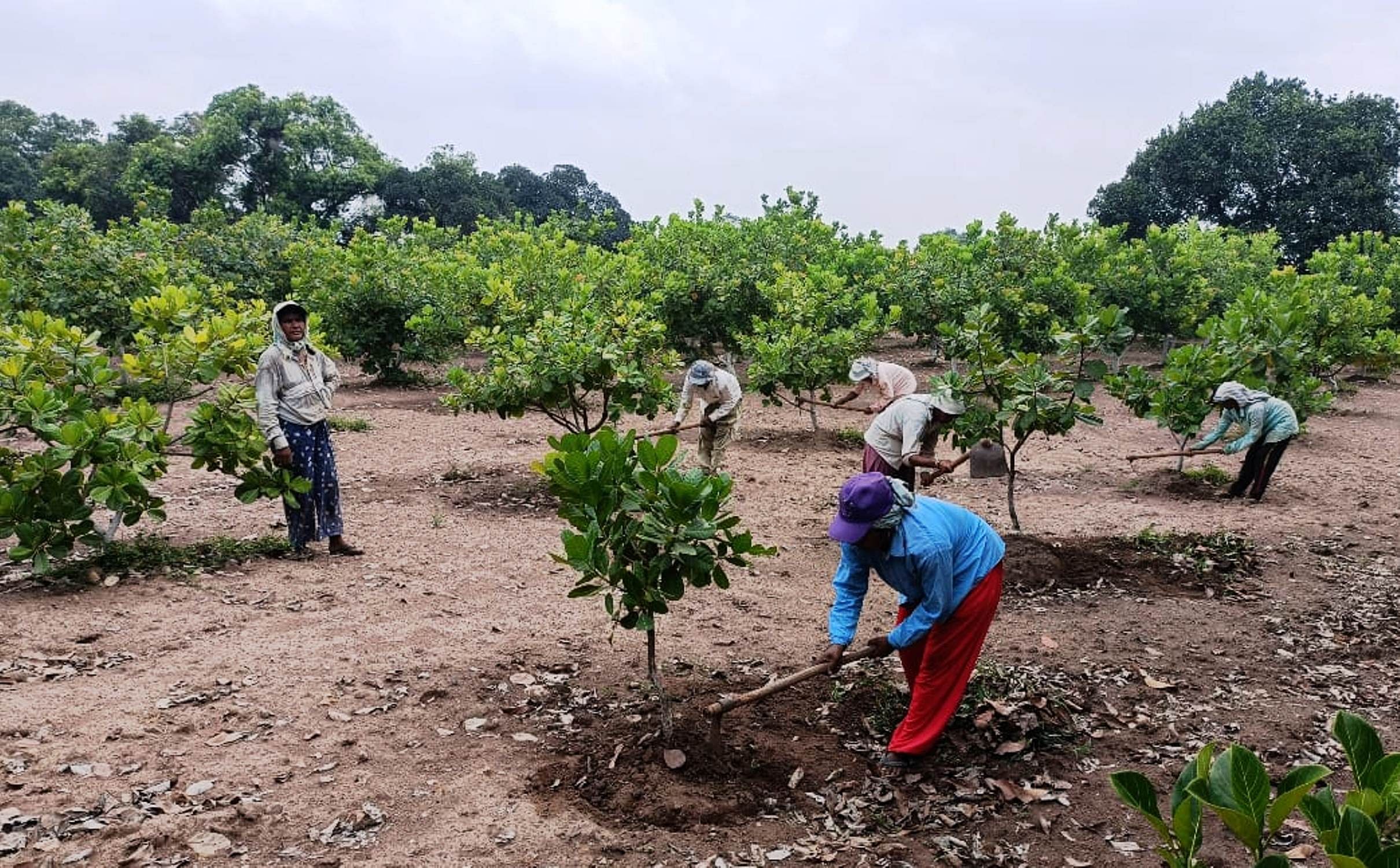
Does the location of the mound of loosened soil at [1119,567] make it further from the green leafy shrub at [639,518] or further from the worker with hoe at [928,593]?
the green leafy shrub at [639,518]

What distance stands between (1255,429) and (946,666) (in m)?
6.18

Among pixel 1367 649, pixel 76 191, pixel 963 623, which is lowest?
pixel 1367 649

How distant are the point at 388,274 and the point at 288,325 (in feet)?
30.1

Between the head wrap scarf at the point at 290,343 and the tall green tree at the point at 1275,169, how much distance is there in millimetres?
29761

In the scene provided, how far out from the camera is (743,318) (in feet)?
49.8

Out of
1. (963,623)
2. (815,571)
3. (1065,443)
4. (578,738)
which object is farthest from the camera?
(1065,443)

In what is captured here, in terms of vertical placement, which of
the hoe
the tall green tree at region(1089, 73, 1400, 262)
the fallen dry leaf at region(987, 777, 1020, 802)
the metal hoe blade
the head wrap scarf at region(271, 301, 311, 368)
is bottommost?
the fallen dry leaf at region(987, 777, 1020, 802)

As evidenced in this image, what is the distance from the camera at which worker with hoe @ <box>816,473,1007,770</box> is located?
3641 mm

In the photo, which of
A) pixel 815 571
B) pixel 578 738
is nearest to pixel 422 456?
pixel 815 571

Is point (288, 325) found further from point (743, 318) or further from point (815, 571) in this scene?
point (743, 318)

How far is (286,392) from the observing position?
6082 mm

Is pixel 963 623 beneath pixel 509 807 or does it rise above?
above

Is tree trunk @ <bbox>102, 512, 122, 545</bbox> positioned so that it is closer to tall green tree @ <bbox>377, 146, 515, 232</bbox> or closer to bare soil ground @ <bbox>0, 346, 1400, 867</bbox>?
bare soil ground @ <bbox>0, 346, 1400, 867</bbox>

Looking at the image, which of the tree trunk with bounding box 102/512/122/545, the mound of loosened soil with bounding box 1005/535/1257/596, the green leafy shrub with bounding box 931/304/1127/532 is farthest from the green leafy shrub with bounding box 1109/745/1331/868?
the tree trunk with bounding box 102/512/122/545
